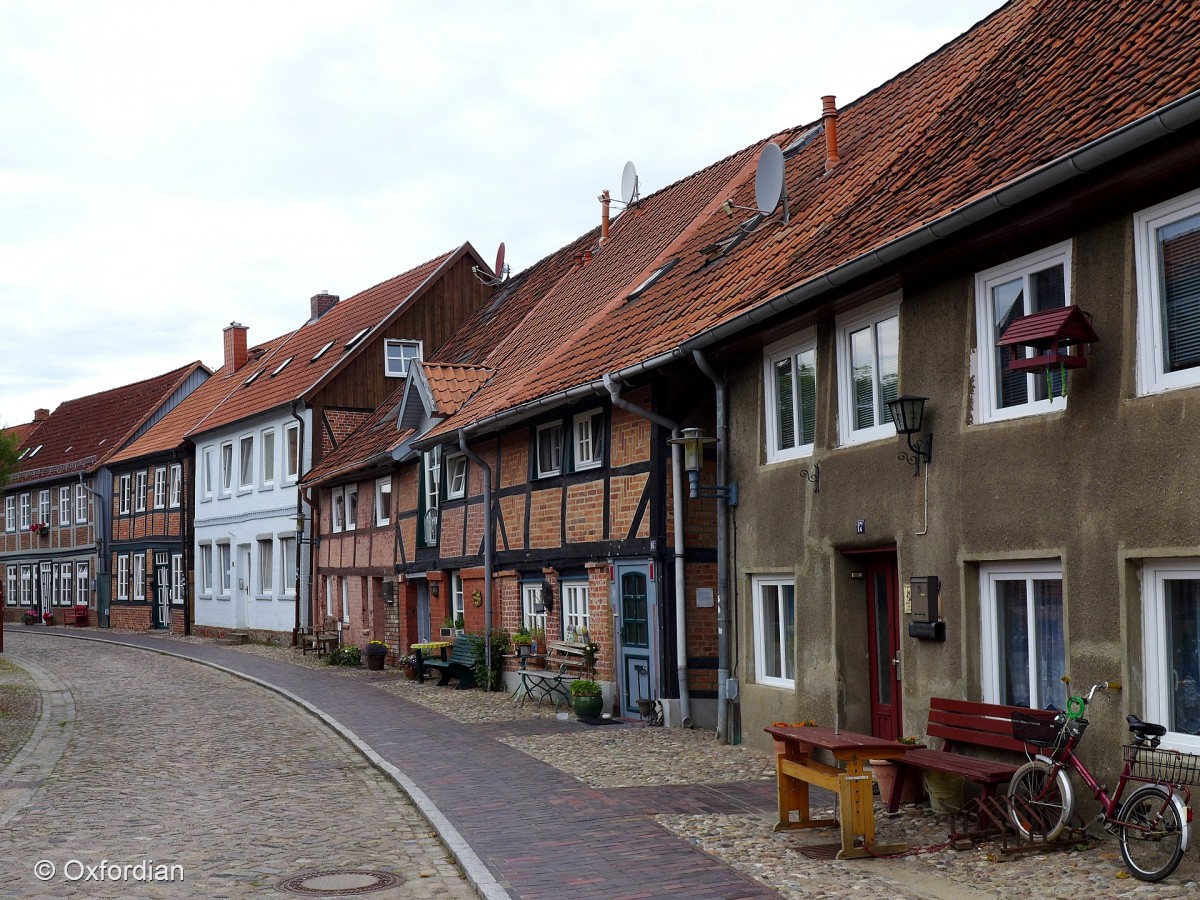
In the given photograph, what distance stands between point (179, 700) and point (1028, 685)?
46.0ft

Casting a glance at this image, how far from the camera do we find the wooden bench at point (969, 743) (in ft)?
27.2

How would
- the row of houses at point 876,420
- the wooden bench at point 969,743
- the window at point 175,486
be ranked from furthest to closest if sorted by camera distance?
the window at point 175,486 → the wooden bench at point 969,743 → the row of houses at point 876,420

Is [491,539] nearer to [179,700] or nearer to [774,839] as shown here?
[179,700]

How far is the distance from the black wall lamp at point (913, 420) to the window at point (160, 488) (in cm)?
3531

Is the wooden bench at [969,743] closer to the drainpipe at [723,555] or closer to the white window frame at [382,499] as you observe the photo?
the drainpipe at [723,555]

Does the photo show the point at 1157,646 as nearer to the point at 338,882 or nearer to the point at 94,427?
the point at 338,882

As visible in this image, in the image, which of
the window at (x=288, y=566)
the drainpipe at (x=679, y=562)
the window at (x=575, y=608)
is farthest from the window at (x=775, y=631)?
the window at (x=288, y=566)

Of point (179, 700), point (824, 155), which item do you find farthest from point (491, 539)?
point (824, 155)

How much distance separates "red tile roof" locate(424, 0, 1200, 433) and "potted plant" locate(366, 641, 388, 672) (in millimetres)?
6366

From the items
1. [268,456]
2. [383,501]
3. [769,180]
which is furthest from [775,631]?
[268,456]

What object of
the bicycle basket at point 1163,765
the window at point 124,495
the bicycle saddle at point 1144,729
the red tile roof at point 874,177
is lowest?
the bicycle basket at point 1163,765

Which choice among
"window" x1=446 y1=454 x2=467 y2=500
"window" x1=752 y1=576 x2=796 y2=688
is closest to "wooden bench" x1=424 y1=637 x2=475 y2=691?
"window" x1=446 y1=454 x2=467 y2=500

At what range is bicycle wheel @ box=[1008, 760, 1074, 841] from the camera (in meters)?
7.82

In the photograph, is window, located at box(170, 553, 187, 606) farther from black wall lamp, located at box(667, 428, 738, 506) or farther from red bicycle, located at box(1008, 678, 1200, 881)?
red bicycle, located at box(1008, 678, 1200, 881)
